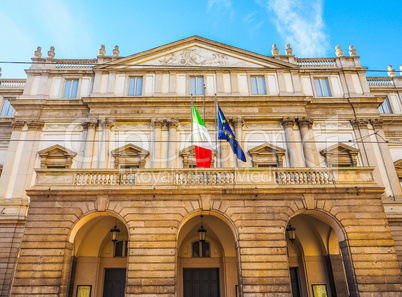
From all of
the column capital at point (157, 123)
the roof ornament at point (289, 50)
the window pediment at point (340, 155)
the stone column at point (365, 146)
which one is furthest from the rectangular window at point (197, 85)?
the stone column at point (365, 146)

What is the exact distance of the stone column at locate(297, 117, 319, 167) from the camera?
21609mm

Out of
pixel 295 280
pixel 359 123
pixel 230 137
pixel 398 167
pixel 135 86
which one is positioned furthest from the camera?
pixel 135 86

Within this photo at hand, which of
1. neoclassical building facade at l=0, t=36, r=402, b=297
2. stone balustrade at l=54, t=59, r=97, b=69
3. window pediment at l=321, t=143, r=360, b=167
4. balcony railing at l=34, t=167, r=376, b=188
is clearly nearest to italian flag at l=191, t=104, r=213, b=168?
neoclassical building facade at l=0, t=36, r=402, b=297

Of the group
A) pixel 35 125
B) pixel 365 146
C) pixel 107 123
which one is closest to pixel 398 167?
pixel 365 146

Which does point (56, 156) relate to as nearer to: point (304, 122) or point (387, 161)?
point (304, 122)

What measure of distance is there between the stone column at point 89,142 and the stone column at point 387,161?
1923 centimetres

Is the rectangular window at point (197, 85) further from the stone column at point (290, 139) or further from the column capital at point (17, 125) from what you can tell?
the column capital at point (17, 125)

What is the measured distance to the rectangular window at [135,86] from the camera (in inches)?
959

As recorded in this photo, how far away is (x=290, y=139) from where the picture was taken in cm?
2236

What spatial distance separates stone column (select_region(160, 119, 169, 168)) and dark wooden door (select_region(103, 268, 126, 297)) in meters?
Result: 6.93

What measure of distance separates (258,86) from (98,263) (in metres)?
16.7

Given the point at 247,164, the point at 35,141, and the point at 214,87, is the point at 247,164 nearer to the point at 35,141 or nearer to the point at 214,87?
the point at 214,87

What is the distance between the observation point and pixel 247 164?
21609mm

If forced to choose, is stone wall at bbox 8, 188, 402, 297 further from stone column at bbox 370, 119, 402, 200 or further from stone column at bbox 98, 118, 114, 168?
stone column at bbox 370, 119, 402, 200
